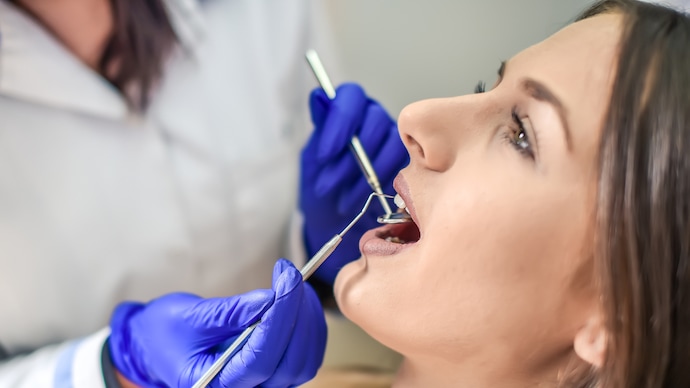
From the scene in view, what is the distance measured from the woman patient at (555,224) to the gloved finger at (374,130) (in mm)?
218

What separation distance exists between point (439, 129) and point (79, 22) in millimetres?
555

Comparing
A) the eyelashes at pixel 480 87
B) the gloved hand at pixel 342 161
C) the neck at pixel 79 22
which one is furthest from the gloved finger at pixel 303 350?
the neck at pixel 79 22

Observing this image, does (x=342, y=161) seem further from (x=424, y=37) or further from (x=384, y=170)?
(x=424, y=37)

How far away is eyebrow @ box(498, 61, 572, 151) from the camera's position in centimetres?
56

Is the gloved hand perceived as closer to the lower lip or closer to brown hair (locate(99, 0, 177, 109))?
the lower lip

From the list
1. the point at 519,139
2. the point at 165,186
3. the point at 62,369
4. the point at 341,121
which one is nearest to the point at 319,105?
the point at 341,121

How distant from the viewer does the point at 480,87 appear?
2.33 feet

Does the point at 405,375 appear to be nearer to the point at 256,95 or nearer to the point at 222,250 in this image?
the point at 222,250

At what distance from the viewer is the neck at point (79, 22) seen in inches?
31.5

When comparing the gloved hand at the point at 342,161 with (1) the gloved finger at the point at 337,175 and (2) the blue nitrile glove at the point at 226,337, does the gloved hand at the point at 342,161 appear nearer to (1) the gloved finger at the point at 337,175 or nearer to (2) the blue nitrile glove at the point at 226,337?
(1) the gloved finger at the point at 337,175

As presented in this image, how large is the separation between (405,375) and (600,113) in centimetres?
41

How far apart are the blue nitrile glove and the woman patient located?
8cm

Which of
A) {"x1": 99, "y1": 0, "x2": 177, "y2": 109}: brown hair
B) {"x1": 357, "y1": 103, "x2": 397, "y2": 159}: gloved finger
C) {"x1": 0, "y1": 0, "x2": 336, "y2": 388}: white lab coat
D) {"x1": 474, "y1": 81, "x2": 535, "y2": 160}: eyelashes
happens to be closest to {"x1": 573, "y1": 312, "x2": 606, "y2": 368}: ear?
{"x1": 474, "y1": 81, "x2": 535, "y2": 160}: eyelashes

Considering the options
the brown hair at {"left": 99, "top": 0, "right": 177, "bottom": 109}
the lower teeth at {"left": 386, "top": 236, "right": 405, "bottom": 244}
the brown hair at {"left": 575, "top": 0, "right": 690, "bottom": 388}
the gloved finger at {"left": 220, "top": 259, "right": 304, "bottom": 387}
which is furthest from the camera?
the brown hair at {"left": 99, "top": 0, "right": 177, "bottom": 109}
